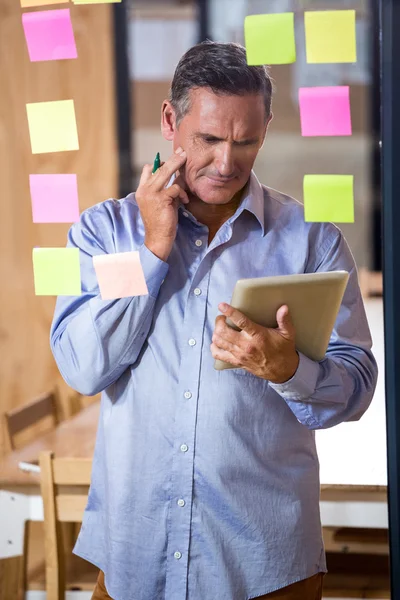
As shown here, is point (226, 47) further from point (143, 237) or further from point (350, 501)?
point (350, 501)

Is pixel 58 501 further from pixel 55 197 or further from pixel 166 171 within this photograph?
pixel 166 171

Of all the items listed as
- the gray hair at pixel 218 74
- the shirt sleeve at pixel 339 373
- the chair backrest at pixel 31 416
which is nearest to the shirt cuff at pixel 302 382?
the shirt sleeve at pixel 339 373

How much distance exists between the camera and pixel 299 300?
1296 mm

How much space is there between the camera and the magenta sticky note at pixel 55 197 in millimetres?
1576

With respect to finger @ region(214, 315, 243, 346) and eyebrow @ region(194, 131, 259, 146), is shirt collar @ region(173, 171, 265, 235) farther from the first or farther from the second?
finger @ region(214, 315, 243, 346)

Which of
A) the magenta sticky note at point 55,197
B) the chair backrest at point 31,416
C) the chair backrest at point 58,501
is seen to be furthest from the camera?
the chair backrest at point 31,416

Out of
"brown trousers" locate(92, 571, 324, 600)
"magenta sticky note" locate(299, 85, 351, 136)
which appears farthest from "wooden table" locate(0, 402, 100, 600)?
"magenta sticky note" locate(299, 85, 351, 136)

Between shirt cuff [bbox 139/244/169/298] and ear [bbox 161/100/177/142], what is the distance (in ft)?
0.82

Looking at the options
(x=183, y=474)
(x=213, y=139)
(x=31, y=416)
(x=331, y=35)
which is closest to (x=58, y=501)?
(x=31, y=416)

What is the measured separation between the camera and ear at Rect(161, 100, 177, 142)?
151 cm

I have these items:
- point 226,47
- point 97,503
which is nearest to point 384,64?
point 226,47

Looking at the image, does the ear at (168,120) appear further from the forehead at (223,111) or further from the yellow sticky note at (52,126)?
the yellow sticky note at (52,126)

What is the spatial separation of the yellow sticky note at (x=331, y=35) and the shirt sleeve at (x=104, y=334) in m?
0.44

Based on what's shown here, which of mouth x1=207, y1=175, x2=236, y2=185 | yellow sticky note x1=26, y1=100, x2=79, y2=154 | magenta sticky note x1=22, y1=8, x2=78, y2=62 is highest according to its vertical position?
magenta sticky note x1=22, y1=8, x2=78, y2=62
